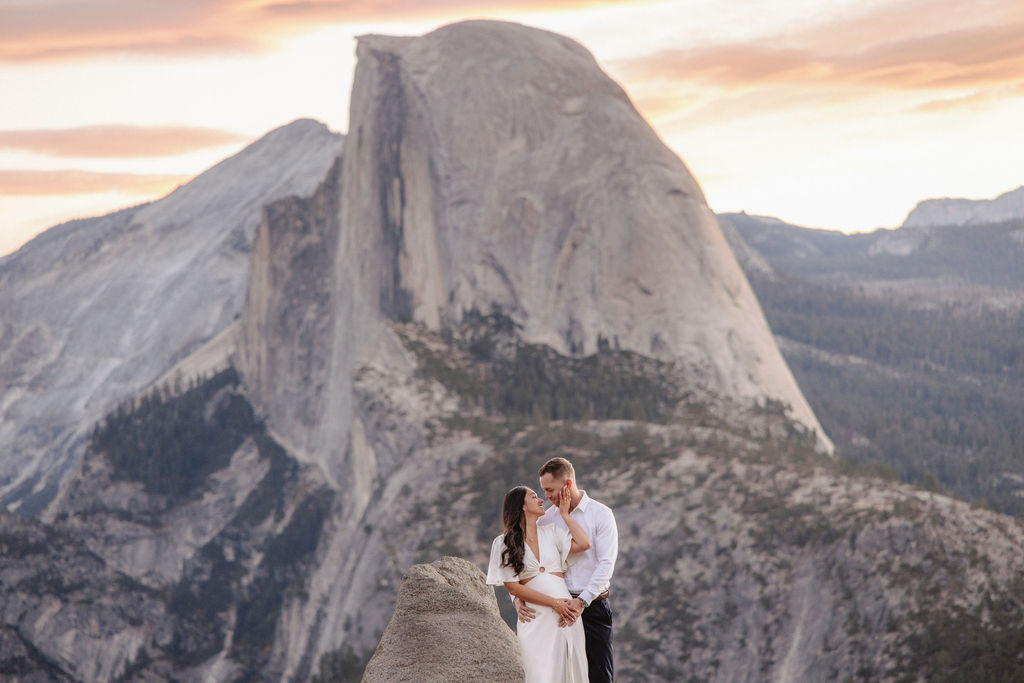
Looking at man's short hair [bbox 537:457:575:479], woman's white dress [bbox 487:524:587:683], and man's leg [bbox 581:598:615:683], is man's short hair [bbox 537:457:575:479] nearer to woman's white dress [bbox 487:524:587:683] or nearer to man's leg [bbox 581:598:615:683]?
woman's white dress [bbox 487:524:587:683]

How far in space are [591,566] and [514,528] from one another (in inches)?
41.8

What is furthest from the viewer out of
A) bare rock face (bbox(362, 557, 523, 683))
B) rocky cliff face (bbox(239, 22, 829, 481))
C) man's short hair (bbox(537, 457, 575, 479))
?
rocky cliff face (bbox(239, 22, 829, 481))

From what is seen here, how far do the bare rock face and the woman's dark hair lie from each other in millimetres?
2518

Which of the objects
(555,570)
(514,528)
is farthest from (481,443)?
(514,528)

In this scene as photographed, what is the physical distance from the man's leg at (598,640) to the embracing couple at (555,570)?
19 cm

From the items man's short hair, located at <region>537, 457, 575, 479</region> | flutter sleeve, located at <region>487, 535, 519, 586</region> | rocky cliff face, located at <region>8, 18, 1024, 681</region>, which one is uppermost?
man's short hair, located at <region>537, 457, 575, 479</region>

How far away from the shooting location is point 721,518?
258 ft

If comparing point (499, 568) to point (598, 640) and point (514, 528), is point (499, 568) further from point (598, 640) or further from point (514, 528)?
point (598, 640)

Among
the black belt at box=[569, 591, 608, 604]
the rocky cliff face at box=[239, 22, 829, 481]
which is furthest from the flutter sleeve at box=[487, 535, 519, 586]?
the rocky cliff face at box=[239, 22, 829, 481]

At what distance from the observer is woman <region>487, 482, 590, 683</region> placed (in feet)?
58.4

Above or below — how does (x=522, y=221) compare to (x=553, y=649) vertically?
above

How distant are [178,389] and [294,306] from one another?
24.8 meters

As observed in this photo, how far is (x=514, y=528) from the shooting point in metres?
17.7

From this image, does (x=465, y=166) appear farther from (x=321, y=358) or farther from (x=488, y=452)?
(x=488, y=452)
